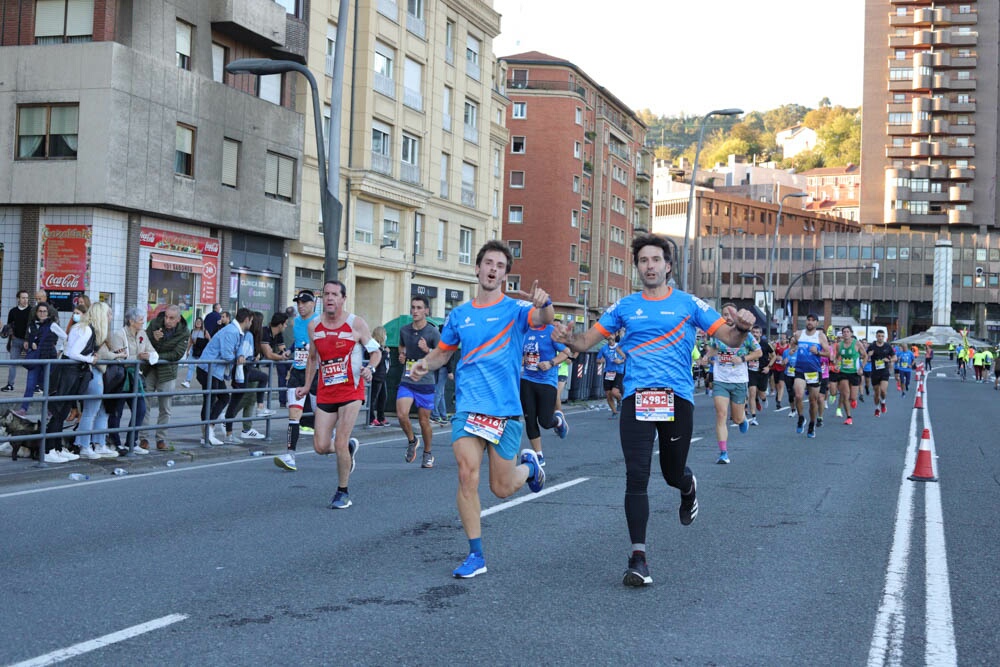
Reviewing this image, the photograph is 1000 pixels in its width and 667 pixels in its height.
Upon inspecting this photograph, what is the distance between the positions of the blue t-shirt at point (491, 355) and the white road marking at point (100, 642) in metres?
1.98

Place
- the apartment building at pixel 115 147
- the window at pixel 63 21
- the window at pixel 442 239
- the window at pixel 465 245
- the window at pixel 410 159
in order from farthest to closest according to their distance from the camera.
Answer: the window at pixel 465 245, the window at pixel 442 239, the window at pixel 410 159, the window at pixel 63 21, the apartment building at pixel 115 147

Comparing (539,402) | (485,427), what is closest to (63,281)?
(539,402)

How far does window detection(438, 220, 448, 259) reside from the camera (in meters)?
45.4

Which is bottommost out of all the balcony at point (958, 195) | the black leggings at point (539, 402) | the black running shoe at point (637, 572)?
the black running shoe at point (637, 572)

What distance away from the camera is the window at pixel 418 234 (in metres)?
43.0

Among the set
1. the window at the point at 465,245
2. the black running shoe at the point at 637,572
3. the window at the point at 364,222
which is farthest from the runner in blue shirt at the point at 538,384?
the window at the point at 465,245

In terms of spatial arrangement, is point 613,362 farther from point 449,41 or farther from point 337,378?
point 449,41

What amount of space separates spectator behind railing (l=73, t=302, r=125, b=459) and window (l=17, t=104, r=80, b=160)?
15938 mm

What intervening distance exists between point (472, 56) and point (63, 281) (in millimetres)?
25347

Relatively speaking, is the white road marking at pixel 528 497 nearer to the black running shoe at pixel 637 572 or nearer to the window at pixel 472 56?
the black running shoe at pixel 637 572

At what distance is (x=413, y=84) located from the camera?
42.1 metres

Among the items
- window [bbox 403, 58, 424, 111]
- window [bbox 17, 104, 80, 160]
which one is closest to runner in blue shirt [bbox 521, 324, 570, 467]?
window [bbox 17, 104, 80, 160]

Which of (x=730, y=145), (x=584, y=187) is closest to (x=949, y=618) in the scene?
(x=584, y=187)

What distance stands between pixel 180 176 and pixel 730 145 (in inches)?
6624
